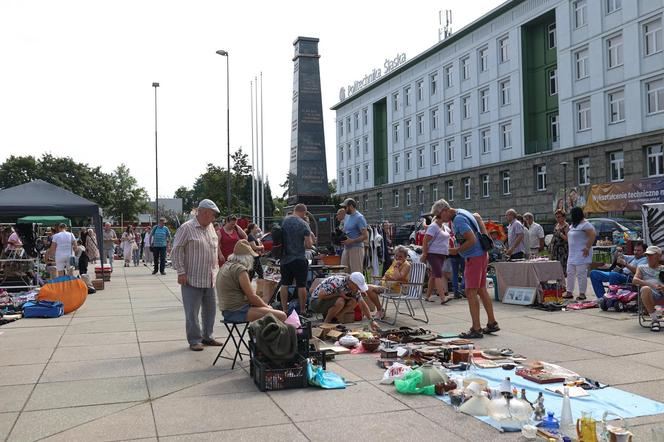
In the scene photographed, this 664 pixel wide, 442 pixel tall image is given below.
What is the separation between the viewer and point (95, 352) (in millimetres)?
8070

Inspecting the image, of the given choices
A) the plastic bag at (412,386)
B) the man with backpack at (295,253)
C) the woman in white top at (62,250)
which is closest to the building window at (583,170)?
the woman in white top at (62,250)

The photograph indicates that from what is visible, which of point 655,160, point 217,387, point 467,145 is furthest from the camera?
point 467,145

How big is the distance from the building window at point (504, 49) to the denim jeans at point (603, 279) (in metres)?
34.8

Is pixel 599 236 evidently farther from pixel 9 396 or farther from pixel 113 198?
pixel 113 198

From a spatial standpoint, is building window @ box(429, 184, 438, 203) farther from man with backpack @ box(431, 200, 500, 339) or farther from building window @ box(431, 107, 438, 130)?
man with backpack @ box(431, 200, 500, 339)

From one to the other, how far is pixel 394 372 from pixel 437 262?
6.65 meters

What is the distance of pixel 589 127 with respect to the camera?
120ft

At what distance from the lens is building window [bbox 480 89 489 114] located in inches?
1833

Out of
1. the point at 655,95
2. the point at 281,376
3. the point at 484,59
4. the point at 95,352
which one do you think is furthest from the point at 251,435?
the point at 484,59

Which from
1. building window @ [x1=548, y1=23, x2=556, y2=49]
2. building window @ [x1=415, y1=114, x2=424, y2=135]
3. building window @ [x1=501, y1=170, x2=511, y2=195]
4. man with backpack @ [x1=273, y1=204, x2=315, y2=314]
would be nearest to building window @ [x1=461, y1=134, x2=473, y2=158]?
building window @ [x1=501, y1=170, x2=511, y2=195]

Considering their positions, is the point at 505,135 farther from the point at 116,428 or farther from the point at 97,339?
the point at 116,428

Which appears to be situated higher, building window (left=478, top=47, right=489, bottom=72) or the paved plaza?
building window (left=478, top=47, right=489, bottom=72)

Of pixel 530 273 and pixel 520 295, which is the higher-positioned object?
pixel 530 273

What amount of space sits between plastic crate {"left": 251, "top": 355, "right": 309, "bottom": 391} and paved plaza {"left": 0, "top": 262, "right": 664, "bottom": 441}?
10cm
